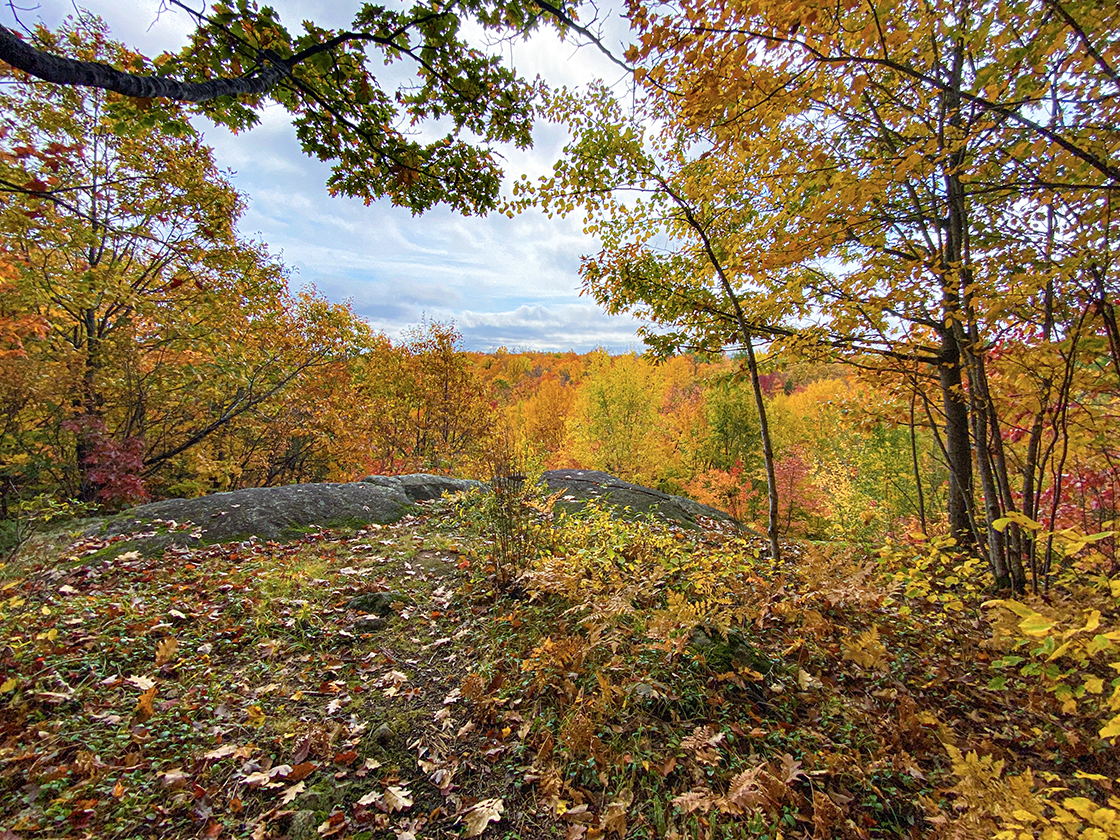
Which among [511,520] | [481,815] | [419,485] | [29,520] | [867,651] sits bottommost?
[481,815]

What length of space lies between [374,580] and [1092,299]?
6086mm

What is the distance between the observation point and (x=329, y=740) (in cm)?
246

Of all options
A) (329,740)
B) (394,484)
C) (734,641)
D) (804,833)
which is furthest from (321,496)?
(804,833)

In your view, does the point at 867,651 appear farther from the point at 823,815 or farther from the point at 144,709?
the point at 144,709

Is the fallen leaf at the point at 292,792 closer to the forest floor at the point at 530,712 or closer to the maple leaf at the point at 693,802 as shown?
the forest floor at the point at 530,712

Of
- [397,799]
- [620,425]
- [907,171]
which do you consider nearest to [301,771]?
[397,799]

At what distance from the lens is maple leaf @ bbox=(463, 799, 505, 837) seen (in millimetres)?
2030

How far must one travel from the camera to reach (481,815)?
6.86 ft

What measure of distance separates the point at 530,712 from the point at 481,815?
67 centimetres

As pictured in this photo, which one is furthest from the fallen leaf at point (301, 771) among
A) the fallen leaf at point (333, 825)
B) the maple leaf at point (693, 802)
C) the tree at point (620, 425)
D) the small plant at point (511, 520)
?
the tree at point (620, 425)

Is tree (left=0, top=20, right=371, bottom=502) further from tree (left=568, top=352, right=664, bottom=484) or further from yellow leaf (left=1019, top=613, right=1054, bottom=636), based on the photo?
tree (left=568, top=352, right=664, bottom=484)

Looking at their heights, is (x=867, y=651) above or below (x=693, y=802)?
above

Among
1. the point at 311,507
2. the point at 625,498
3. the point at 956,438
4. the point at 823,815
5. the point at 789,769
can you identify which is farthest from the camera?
the point at 625,498

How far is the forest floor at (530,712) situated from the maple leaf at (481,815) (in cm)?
1
